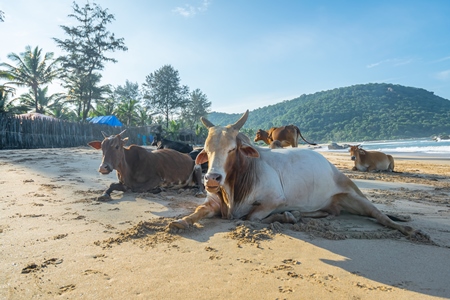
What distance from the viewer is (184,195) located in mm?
5590

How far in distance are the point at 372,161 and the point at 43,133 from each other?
19646 millimetres

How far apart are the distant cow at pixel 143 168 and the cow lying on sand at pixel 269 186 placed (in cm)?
218

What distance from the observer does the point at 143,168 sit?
18.7ft

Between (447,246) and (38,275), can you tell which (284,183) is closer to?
(447,246)

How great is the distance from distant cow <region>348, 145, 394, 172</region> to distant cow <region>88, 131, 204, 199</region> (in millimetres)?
8942

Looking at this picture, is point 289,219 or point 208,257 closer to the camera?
point 208,257

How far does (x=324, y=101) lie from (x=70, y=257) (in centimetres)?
13665

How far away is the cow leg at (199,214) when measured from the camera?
10.1ft

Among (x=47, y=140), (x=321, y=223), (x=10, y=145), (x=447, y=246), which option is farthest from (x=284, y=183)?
(x=47, y=140)

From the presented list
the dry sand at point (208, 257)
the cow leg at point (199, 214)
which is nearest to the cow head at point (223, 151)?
the cow leg at point (199, 214)

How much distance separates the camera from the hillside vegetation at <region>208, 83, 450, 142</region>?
288 feet

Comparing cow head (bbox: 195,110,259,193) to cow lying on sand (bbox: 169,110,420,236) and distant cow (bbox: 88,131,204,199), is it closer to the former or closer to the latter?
cow lying on sand (bbox: 169,110,420,236)

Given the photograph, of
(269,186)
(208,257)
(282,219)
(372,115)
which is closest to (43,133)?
(269,186)

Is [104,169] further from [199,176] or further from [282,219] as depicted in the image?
[282,219]
